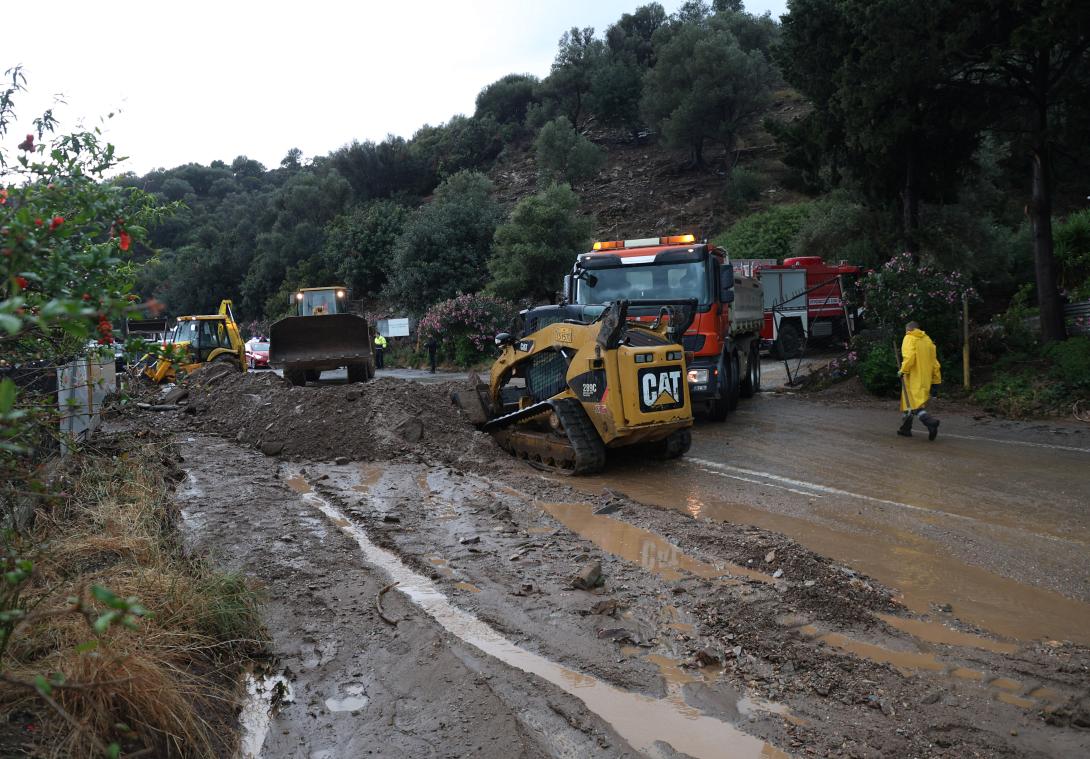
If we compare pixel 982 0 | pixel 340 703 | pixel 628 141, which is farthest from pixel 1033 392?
pixel 628 141

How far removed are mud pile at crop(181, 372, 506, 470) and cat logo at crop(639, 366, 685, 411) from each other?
2139 mm

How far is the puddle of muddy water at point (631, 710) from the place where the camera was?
389 cm

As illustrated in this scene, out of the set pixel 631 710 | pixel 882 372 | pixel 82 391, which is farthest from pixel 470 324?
pixel 631 710

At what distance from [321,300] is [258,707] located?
25.2 metres

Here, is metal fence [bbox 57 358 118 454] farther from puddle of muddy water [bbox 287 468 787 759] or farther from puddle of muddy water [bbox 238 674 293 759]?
puddle of muddy water [bbox 287 468 787 759]

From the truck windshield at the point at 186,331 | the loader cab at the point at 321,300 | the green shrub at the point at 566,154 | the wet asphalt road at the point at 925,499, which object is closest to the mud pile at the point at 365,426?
the wet asphalt road at the point at 925,499

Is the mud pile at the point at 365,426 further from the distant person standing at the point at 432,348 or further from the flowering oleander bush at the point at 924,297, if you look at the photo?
the distant person standing at the point at 432,348

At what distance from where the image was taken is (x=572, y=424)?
10.0 meters

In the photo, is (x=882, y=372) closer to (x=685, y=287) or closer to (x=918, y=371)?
(x=918, y=371)

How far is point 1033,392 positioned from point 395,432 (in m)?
10.3

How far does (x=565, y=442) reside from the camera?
1024 centimetres

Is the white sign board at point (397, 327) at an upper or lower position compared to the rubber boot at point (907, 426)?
upper

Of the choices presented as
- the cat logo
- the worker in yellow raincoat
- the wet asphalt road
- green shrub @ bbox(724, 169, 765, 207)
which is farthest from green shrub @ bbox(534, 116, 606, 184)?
the cat logo

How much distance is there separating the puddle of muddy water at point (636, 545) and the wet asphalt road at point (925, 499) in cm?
93
